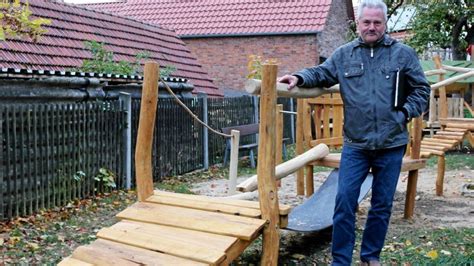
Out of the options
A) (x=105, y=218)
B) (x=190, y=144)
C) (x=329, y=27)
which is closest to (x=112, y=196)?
(x=105, y=218)

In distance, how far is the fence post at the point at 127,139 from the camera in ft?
31.2

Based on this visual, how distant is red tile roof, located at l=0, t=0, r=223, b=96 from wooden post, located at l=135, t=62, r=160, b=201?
19.6ft

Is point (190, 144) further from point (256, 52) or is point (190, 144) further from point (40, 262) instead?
point (256, 52)

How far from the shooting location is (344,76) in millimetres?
4043

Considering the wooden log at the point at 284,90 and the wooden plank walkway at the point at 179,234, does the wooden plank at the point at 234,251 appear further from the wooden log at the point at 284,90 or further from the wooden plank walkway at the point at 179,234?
the wooden log at the point at 284,90

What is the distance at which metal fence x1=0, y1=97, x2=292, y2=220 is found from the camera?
7.12 metres

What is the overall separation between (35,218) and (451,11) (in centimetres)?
1528

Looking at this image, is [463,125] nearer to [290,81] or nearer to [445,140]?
[445,140]

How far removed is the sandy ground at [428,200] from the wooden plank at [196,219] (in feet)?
9.50

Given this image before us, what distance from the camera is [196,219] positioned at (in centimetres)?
419

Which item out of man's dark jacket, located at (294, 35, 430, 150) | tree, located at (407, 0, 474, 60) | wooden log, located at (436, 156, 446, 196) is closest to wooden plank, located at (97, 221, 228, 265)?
man's dark jacket, located at (294, 35, 430, 150)

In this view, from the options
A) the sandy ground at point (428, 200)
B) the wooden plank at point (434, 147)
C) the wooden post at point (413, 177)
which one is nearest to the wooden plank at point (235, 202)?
the sandy ground at point (428, 200)

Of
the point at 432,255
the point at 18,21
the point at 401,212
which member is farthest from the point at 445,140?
the point at 18,21

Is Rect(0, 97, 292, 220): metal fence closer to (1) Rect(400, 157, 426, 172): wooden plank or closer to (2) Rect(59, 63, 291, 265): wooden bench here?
(2) Rect(59, 63, 291, 265): wooden bench
